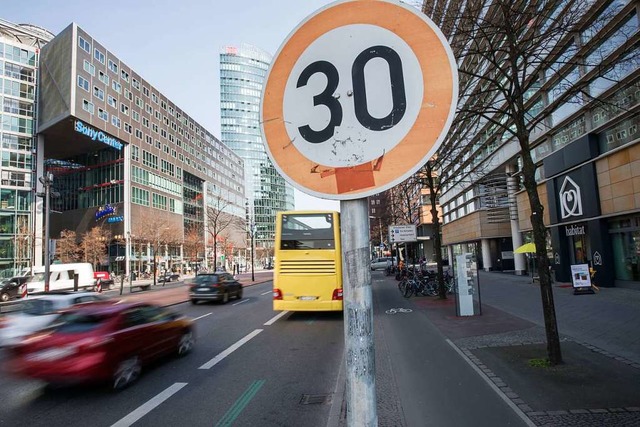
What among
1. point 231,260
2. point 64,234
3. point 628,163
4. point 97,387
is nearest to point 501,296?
point 628,163

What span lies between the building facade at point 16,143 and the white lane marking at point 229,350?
165 ft

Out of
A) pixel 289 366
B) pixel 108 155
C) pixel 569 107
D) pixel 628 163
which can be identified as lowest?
pixel 289 366

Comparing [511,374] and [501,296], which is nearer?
[511,374]

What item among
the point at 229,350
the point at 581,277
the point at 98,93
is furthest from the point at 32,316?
the point at 98,93

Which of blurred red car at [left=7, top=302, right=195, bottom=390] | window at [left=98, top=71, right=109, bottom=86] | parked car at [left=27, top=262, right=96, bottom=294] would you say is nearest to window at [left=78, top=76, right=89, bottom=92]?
window at [left=98, top=71, right=109, bottom=86]

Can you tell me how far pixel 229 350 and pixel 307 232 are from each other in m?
5.60

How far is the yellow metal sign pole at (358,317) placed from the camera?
1747mm

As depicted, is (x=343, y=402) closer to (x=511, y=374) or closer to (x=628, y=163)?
(x=511, y=374)

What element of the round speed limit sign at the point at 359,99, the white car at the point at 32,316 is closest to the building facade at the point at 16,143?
the white car at the point at 32,316

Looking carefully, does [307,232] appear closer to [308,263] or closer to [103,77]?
[308,263]

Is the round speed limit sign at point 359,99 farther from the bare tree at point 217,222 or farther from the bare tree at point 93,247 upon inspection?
the bare tree at point 93,247

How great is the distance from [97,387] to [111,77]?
6361 cm

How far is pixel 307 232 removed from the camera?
1435 cm

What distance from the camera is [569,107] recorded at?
21.7 metres
